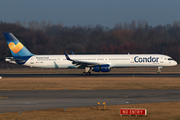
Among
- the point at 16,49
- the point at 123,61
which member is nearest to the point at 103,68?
the point at 123,61

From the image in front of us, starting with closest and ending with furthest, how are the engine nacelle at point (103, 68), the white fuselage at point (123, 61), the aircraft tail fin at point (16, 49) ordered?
the engine nacelle at point (103, 68)
the white fuselage at point (123, 61)
the aircraft tail fin at point (16, 49)

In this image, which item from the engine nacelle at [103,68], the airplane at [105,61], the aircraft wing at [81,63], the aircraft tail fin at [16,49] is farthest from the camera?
the aircraft tail fin at [16,49]

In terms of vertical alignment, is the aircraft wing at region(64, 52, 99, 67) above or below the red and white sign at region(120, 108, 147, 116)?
above

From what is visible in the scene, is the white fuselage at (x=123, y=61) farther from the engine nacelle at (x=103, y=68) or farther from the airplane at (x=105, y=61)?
the engine nacelle at (x=103, y=68)

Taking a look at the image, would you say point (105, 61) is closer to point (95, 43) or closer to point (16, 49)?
point (16, 49)

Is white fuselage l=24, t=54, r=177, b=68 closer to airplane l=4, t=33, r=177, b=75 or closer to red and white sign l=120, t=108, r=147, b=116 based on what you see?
airplane l=4, t=33, r=177, b=75

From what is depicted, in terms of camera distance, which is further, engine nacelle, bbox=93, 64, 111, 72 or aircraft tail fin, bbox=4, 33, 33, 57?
aircraft tail fin, bbox=4, 33, 33, 57

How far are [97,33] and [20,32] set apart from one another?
43.5 m

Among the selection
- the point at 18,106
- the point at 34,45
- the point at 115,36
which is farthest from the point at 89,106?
the point at 115,36

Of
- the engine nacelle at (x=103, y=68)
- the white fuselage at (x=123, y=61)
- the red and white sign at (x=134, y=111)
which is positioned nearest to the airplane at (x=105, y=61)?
the white fuselage at (x=123, y=61)

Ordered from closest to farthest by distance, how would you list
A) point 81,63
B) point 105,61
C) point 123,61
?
point 81,63 < point 123,61 < point 105,61

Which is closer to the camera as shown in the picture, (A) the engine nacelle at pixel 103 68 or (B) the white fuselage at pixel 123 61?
(A) the engine nacelle at pixel 103 68

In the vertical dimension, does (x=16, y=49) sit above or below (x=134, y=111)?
above

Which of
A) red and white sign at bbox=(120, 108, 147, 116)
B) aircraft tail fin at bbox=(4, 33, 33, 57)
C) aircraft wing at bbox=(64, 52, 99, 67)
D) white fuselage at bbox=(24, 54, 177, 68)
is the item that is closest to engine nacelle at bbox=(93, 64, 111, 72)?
aircraft wing at bbox=(64, 52, 99, 67)
